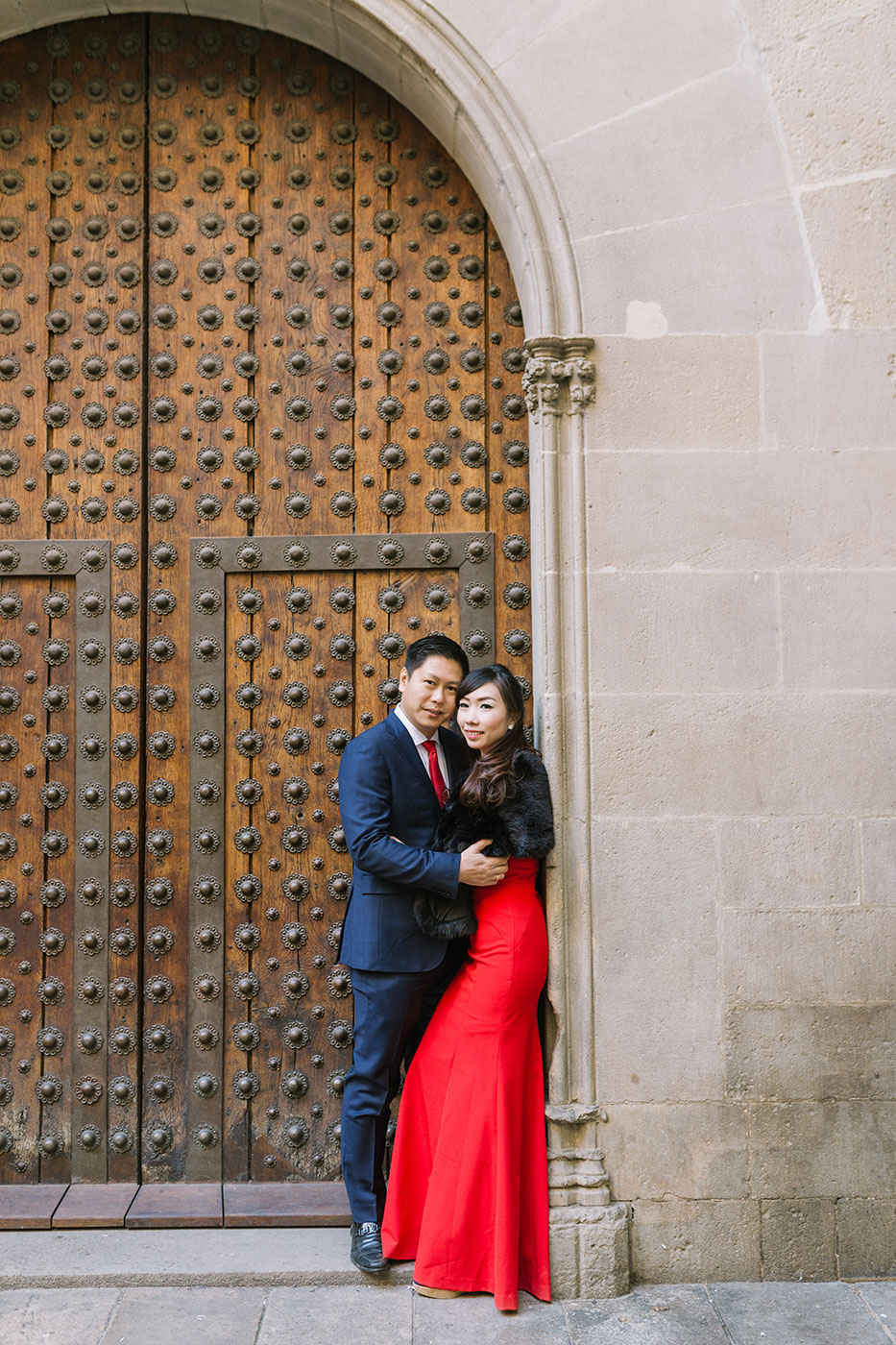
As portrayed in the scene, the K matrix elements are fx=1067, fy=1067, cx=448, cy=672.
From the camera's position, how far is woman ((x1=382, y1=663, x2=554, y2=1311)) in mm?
2748

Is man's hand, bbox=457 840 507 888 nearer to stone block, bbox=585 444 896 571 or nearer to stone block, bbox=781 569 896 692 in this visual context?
stone block, bbox=585 444 896 571

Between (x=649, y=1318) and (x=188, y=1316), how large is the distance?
116cm

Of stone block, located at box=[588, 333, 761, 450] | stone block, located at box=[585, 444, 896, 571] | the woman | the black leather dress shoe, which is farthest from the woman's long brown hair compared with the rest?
the black leather dress shoe

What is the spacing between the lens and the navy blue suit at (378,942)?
2.83 m

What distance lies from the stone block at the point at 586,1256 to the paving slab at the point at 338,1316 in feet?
1.33

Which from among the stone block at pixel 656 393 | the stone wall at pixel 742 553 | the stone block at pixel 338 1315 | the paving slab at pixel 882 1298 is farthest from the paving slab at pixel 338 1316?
the stone block at pixel 656 393

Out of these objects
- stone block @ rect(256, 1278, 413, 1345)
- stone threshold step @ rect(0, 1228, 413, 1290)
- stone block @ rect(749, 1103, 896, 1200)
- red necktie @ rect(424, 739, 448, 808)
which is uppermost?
red necktie @ rect(424, 739, 448, 808)

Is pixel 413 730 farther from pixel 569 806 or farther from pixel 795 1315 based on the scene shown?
pixel 795 1315

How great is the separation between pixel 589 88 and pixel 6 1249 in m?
3.61

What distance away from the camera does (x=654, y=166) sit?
298 centimetres

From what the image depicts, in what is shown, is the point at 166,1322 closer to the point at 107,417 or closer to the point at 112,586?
the point at 112,586

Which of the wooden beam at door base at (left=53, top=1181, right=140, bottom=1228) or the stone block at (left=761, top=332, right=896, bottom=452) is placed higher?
the stone block at (left=761, top=332, right=896, bottom=452)

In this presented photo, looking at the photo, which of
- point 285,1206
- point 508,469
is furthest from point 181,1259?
point 508,469

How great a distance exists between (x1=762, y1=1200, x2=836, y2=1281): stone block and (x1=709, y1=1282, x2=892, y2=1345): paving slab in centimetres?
4
